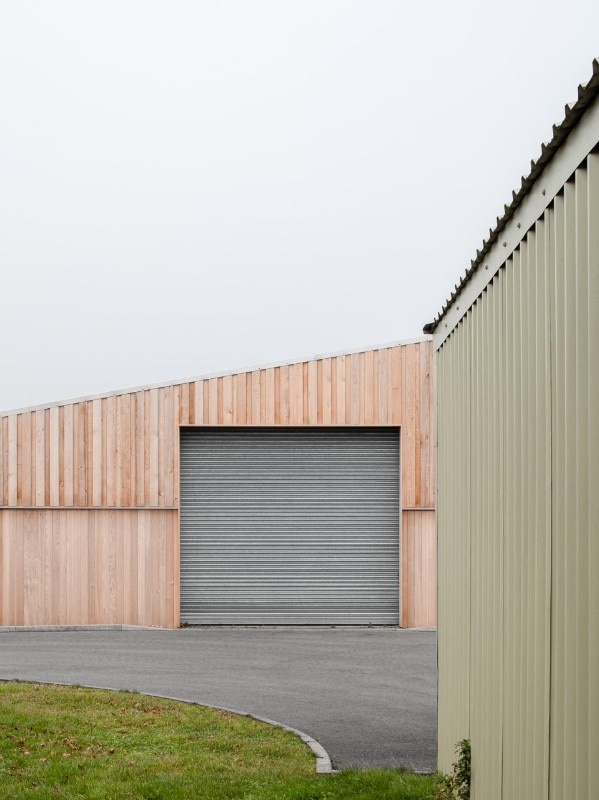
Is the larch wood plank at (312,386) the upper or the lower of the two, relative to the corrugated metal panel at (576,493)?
upper

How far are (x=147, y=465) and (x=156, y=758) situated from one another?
12.0 metres

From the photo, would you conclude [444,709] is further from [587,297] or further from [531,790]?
[587,297]

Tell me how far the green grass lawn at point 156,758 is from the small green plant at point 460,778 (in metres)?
0.66

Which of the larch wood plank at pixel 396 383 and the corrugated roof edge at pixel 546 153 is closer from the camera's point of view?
the corrugated roof edge at pixel 546 153

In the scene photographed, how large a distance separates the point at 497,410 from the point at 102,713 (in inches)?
287

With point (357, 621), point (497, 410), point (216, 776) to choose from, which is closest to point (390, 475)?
point (357, 621)

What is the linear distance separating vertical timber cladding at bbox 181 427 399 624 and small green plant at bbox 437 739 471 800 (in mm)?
14042

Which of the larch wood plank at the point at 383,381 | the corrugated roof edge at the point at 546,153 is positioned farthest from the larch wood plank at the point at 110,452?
the corrugated roof edge at the point at 546,153

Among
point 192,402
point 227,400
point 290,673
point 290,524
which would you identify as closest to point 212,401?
point 227,400

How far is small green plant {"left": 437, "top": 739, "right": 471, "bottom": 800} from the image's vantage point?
626 centimetres

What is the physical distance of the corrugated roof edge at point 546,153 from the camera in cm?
327

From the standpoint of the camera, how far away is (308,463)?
2089cm

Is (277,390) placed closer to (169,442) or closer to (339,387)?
(339,387)

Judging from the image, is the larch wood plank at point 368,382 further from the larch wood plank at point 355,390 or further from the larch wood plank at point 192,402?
the larch wood plank at point 192,402
